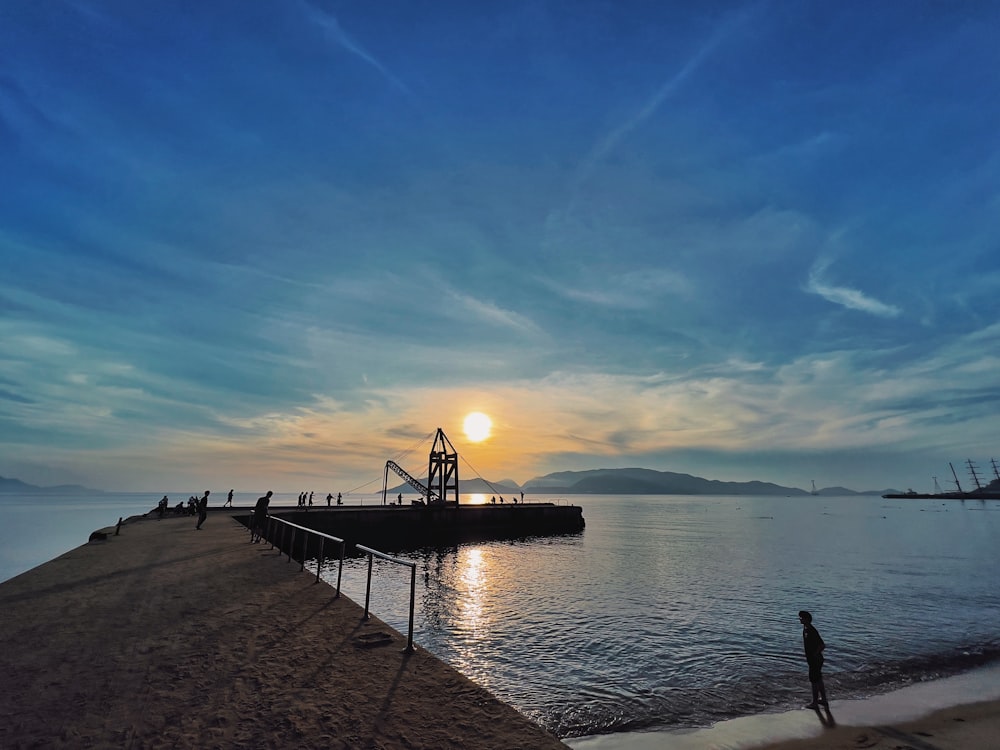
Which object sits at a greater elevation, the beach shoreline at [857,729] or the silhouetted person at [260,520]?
the silhouetted person at [260,520]

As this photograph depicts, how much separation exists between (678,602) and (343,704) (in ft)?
67.5

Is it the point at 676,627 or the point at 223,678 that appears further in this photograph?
the point at 676,627

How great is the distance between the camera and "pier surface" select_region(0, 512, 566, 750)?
5.13m

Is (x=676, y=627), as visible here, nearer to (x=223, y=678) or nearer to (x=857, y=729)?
(x=857, y=729)

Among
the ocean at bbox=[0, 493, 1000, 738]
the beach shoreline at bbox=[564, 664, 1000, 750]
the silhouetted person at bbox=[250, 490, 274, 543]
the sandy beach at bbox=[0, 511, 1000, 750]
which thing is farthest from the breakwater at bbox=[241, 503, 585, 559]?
the beach shoreline at bbox=[564, 664, 1000, 750]

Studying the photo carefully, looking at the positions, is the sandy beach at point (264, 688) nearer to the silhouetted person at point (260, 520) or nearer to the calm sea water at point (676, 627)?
the calm sea water at point (676, 627)

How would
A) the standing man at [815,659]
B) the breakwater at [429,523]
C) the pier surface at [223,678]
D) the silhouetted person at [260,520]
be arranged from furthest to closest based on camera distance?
the breakwater at [429,523] → the silhouetted person at [260,520] → the standing man at [815,659] → the pier surface at [223,678]

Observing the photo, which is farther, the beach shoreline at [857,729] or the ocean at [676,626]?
the ocean at [676,626]

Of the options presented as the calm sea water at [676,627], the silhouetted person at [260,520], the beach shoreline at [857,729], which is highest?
the silhouetted person at [260,520]

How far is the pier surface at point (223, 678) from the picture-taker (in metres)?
5.13

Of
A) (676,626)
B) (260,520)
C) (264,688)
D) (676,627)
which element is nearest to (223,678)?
(264,688)

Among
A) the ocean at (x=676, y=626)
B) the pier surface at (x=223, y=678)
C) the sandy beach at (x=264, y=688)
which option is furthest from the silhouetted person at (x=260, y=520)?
the pier surface at (x=223, y=678)

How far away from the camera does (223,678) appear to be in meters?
6.59

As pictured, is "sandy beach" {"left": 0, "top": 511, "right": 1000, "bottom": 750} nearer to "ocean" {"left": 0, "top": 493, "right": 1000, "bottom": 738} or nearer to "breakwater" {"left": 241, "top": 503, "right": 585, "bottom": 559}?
"ocean" {"left": 0, "top": 493, "right": 1000, "bottom": 738}
